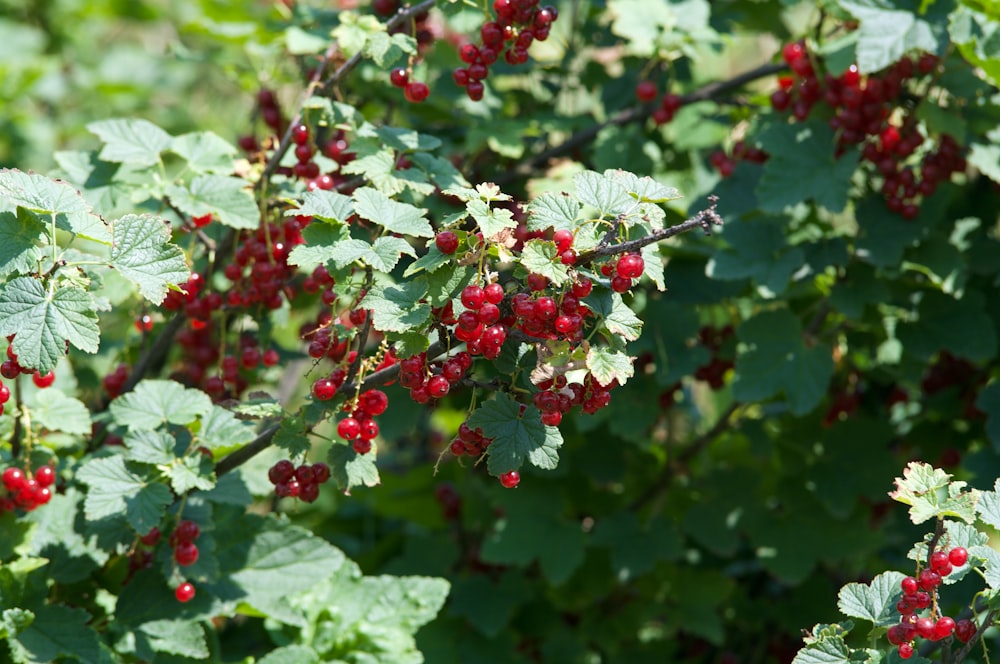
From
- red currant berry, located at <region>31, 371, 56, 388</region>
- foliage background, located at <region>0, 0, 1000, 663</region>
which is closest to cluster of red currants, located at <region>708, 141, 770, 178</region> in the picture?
foliage background, located at <region>0, 0, 1000, 663</region>

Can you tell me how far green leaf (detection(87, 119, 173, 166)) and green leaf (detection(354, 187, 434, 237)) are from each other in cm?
54

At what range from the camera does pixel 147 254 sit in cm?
137

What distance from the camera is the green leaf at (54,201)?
1.33 m

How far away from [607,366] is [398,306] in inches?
11.1

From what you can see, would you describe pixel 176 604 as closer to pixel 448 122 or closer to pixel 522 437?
pixel 522 437

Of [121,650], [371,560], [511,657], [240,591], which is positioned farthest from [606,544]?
[121,650]

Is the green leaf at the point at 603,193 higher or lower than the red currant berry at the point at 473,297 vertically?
higher

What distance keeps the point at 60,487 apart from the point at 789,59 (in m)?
1.72

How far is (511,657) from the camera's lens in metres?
2.52

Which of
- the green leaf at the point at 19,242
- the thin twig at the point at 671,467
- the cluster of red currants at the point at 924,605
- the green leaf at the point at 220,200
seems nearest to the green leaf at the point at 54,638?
the green leaf at the point at 19,242

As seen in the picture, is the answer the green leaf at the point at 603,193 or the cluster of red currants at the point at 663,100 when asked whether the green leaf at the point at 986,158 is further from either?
the green leaf at the point at 603,193

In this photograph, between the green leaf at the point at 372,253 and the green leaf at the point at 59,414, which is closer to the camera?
the green leaf at the point at 372,253

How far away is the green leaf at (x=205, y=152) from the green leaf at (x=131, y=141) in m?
0.03

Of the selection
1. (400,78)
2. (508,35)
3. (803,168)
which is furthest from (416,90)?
(803,168)
